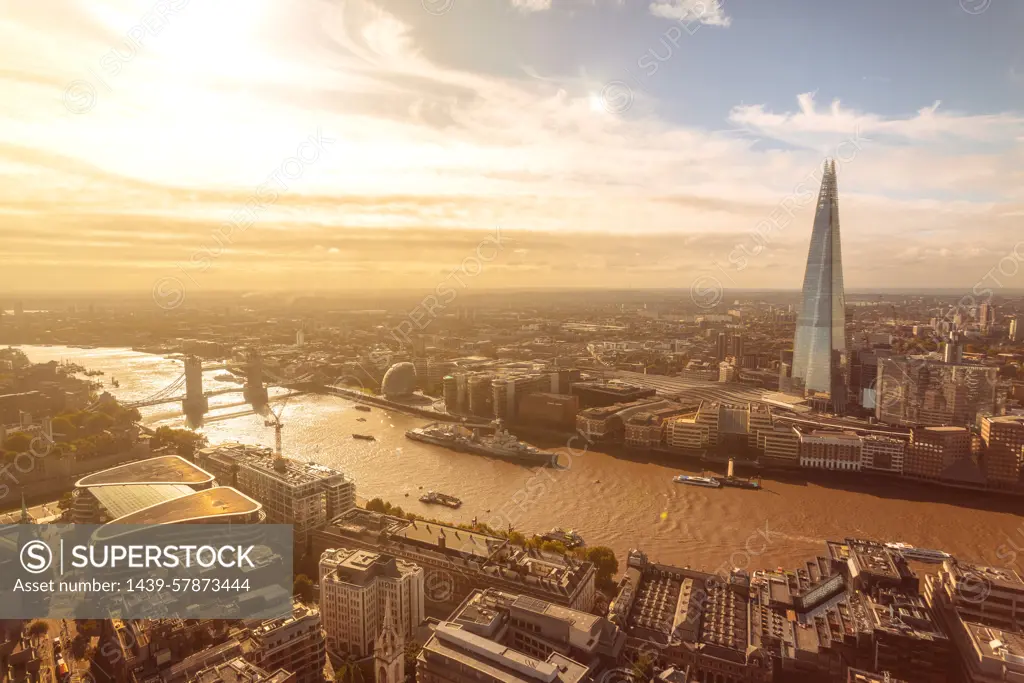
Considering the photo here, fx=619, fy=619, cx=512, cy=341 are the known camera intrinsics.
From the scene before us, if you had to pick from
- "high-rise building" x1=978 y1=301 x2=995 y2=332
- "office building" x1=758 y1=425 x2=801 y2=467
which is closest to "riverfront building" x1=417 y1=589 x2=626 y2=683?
"office building" x1=758 y1=425 x2=801 y2=467

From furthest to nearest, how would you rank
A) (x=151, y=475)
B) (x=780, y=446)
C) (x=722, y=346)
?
1. (x=722, y=346)
2. (x=780, y=446)
3. (x=151, y=475)

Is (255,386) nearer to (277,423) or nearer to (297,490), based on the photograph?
(277,423)

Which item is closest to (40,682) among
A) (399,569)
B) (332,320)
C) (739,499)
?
(399,569)

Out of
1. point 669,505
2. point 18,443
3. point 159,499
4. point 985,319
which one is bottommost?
point 669,505

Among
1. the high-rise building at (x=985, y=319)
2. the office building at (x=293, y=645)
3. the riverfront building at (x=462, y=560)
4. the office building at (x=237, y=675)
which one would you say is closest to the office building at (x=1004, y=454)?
the riverfront building at (x=462, y=560)

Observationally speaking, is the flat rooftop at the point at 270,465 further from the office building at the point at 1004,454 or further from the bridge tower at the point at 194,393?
the office building at the point at 1004,454
